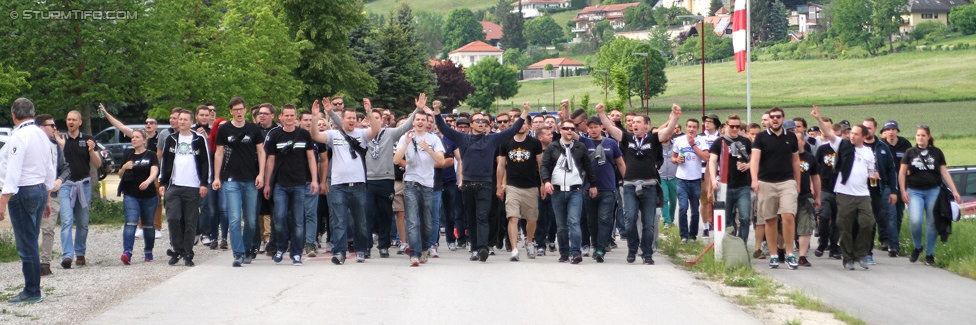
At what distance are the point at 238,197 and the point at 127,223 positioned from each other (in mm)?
1571

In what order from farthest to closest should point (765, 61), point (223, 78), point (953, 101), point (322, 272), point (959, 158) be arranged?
1. point (765, 61)
2. point (953, 101)
3. point (959, 158)
4. point (223, 78)
5. point (322, 272)

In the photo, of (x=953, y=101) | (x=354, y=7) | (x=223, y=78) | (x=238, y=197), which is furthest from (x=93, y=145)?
(x=953, y=101)

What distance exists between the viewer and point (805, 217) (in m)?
13.2

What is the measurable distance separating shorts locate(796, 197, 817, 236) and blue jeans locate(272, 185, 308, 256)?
6.01 meters

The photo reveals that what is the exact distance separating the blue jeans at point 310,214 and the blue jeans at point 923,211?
750 cm

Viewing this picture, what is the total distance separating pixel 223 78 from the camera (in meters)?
31.9

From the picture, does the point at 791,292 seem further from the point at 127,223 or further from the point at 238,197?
the point at 127,223

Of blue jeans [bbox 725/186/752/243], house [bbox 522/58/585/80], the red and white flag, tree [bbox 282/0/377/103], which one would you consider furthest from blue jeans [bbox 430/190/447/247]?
house [bbox 522/58/585/80]

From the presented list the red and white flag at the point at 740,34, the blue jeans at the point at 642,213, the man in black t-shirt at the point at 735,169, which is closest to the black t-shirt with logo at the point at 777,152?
the man in black t-shirt at the point at 735,169

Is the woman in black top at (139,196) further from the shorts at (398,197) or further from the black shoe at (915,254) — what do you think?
the black shoe at (915,254)

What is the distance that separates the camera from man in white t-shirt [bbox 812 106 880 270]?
13.1 meters

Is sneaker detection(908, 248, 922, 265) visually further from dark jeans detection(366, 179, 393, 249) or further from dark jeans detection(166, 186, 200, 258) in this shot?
dark jeans detection(166, 186, 200, 258)

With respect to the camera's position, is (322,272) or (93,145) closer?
(322,272)

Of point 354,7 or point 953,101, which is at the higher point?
point 354,7
